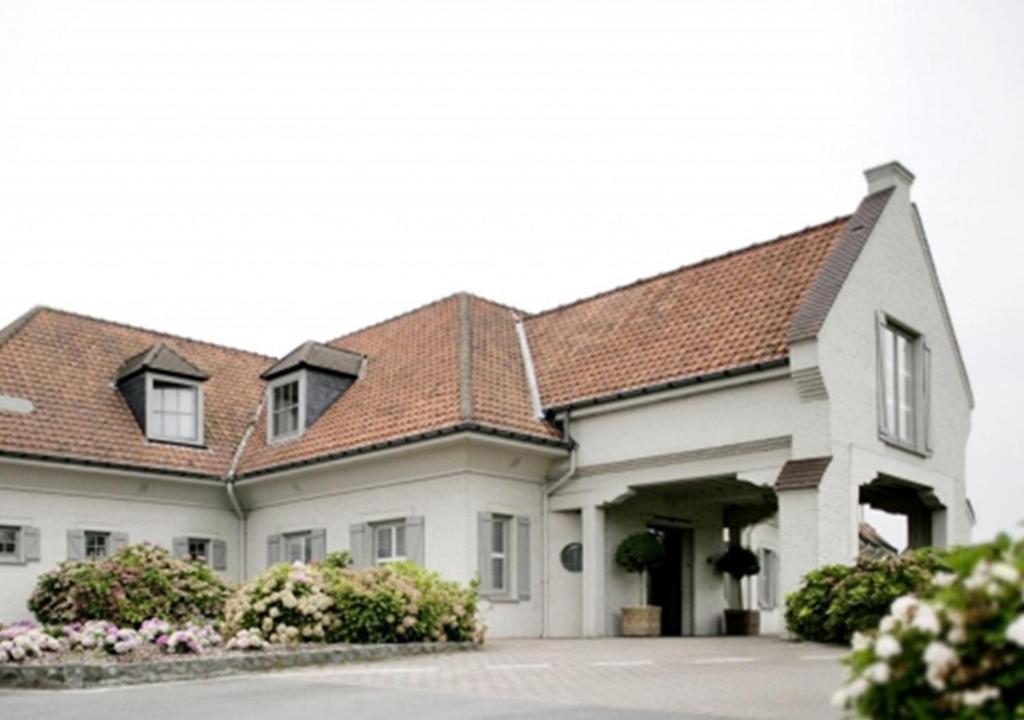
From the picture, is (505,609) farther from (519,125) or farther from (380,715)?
(380,715)

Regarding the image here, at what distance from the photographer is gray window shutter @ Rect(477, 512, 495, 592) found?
65.8 ft

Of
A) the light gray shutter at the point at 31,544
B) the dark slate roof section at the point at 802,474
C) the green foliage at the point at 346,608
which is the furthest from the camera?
the light gray shutter at the point at 31,544

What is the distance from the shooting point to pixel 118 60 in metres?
12.5

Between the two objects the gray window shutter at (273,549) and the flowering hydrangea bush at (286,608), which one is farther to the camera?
the gray window shutter at (273,549)

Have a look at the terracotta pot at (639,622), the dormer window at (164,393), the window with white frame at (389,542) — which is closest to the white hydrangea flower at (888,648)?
the terracotta pot at (639,622)

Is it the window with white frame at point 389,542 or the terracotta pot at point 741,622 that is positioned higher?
the window with white frame at point 389,542

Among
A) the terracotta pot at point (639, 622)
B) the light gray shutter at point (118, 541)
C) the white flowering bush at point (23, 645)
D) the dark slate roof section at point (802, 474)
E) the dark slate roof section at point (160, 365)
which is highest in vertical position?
the dark slate roof section at point (160, 365)

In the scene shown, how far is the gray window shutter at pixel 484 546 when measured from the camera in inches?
790

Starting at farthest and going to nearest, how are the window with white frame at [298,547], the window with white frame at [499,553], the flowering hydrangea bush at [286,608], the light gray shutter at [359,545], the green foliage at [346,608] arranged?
the window with white frame at [298,547] < the light gray shutter at [359,545] < the window with white frame at [499,553] < the green foliage at [346,608] < the flowering hydrangea bush at [286,608]

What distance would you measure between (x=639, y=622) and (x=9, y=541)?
40.8 ft

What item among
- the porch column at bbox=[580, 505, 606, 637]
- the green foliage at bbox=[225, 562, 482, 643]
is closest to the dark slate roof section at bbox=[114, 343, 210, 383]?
the green foliage at bbox=[225, 562, 482, 643]

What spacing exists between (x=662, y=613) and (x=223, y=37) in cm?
1521

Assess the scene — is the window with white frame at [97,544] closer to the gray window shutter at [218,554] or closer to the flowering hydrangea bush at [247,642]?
the gray window shutter at [218,554]

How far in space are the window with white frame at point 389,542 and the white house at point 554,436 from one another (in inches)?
2.0
